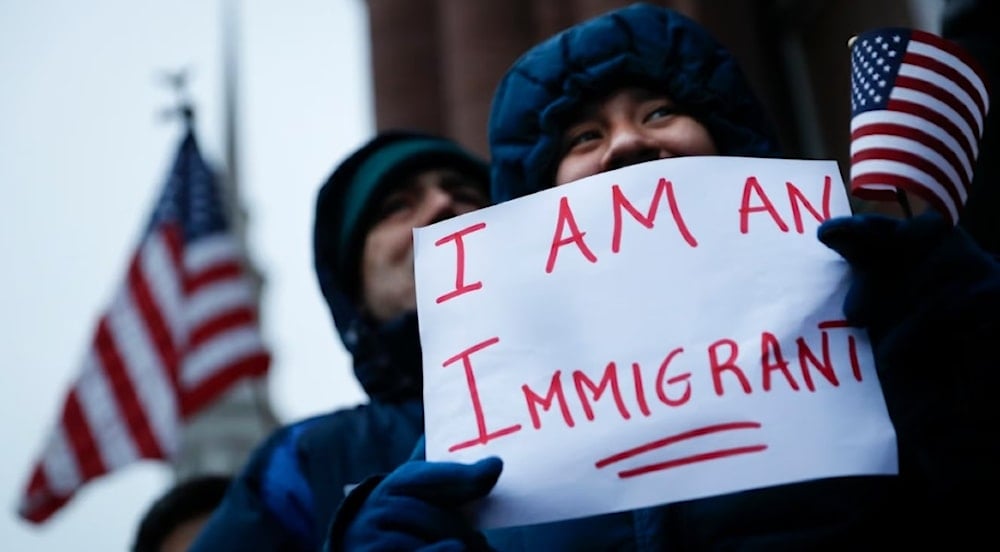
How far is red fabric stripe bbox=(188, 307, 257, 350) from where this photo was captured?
5668mm

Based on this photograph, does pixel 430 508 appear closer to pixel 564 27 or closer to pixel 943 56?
pixel 943 56

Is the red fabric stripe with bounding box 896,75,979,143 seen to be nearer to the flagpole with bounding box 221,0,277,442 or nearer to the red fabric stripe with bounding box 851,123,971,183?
the red fabric stripe with bounding box 851,123,971,183

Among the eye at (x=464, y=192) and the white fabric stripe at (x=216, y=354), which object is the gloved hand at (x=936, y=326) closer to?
the eye at (x=464, y=192)

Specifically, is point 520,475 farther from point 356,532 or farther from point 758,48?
point 758,48

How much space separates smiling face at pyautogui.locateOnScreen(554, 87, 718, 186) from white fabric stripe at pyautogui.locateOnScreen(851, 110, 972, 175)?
16.9 inches

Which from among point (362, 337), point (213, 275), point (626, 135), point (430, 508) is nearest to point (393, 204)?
point (362, 337)

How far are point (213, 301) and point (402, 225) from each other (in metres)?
3.30

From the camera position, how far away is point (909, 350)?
54.7 inches

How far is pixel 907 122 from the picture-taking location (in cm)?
143

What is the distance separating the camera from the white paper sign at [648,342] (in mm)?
1373

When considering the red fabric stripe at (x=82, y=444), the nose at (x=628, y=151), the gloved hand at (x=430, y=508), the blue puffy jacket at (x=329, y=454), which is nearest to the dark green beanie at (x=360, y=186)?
the blue puffy jacket at (x=329, y=454)

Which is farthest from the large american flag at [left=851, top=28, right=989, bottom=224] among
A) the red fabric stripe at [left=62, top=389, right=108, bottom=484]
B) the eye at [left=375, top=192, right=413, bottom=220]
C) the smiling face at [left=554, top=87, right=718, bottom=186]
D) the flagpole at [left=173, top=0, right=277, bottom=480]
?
the flagpole at [left=173, top=0, right=277, bottom=480]

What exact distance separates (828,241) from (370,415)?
1356 millimetres

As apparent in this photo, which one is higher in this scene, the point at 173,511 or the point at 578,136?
the point at 578,136
